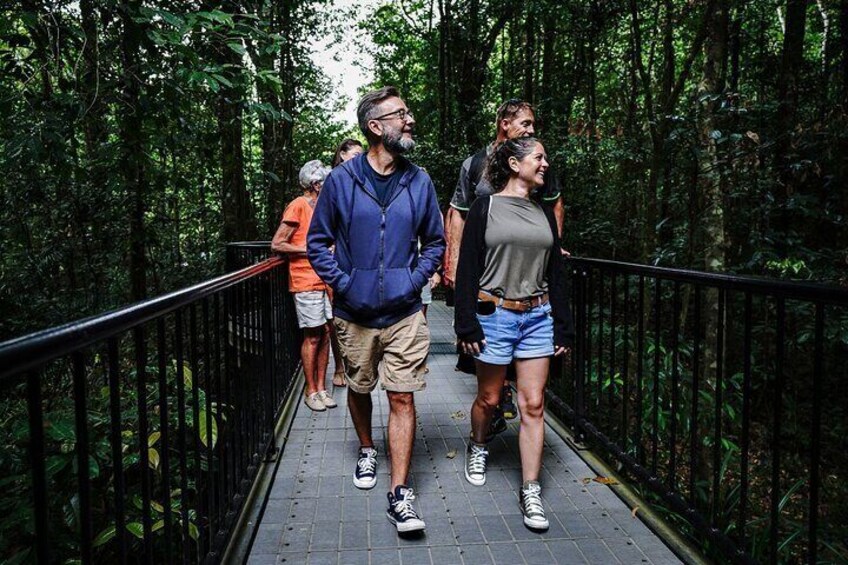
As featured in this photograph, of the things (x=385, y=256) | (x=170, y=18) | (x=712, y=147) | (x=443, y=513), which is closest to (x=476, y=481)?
(x=443, y=513)

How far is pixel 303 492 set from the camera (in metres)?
3.66

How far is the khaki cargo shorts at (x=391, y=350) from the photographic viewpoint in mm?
3367

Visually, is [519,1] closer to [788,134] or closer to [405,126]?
[788,134]

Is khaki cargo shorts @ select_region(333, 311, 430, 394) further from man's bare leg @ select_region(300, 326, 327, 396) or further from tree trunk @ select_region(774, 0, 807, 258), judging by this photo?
tree trunk @ select_region(774, 0, 807, 258)

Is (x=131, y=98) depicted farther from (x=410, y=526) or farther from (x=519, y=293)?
(x=410, y=526)

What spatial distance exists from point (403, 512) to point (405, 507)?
0.10 ft

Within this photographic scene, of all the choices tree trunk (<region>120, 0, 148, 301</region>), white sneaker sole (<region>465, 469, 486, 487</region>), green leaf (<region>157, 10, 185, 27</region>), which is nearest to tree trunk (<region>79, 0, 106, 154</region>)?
tree trunk (<region>120, 0, 148, 301</region>)

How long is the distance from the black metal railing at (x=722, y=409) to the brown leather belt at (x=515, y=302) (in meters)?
0.52

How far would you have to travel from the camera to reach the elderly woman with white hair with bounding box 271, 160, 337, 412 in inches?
203

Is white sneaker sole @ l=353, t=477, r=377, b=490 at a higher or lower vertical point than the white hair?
lower

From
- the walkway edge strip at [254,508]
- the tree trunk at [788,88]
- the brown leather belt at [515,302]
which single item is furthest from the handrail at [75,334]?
the tree trunk at [788,88]

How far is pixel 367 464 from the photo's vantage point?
3766 mm

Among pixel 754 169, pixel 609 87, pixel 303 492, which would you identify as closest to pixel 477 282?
pixel 303 492

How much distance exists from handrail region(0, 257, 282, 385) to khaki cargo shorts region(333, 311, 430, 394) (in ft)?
3.95
